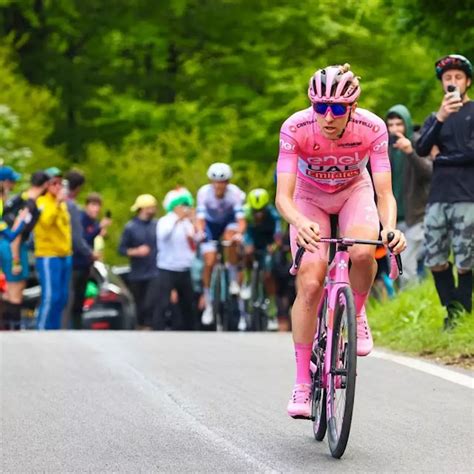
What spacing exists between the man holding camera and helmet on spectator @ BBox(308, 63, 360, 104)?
475 centimetres

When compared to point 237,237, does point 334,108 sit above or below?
above

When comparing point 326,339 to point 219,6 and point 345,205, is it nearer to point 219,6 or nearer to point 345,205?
point 345,205

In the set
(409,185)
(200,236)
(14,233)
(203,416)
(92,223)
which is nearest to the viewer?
(203,416)

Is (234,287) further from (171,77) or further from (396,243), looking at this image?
(171,77)

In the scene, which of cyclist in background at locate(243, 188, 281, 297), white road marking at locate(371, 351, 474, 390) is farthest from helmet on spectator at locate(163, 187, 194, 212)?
white road marking at locate(371, 351, 474, 390)

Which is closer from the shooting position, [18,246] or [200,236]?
[18,246]

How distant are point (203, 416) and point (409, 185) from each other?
828 centimetres

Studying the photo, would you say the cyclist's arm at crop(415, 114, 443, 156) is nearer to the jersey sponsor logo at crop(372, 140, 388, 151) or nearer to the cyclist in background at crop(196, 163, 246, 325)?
the jersey sponsor logo at crop(372, 140, 388, 151)

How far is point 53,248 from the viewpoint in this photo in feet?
66.7

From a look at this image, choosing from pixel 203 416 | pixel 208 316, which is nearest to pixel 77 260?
pixel 208 316

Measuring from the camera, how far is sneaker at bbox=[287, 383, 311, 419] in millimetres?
9258

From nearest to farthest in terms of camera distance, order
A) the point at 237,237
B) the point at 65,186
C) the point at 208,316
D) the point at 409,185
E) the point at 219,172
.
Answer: the point at 409,185
the point at 65,186
the point at 219,172
the point at 237,237
the point at 208,316

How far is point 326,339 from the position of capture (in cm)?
909

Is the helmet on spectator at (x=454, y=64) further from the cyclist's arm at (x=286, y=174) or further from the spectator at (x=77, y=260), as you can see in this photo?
the spectator at (x=77, y=260)
